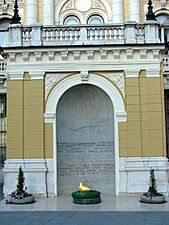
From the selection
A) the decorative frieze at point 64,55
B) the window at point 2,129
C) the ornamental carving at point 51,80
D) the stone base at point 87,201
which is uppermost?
the decorative frieze at point 64,55

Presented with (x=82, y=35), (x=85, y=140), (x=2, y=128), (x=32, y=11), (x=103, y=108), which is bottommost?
(x=85, y=140)

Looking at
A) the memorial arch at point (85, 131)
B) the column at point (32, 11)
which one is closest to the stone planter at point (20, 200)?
the memorial arch at point (85, 131)

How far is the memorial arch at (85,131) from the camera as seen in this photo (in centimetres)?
1845

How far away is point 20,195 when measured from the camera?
16.5 m

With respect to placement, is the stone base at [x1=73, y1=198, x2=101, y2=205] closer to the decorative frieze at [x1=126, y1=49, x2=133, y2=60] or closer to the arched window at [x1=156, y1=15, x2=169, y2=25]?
the decorative frieze at [x1=126, y1=49, x2=133, y2=60]

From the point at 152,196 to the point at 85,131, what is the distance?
196 inches

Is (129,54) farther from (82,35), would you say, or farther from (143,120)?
(143,120)

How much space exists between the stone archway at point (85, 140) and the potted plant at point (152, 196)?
2.44 m

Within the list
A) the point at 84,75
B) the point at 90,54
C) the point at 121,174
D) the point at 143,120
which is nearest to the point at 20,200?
the point at 121,174

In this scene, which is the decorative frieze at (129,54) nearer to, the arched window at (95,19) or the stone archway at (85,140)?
the stone archway at (85,140)

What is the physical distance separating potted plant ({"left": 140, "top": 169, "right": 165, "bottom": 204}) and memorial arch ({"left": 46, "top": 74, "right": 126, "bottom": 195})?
191 cm

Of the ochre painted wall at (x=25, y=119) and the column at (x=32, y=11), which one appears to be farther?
the column at (x=32, y=11)

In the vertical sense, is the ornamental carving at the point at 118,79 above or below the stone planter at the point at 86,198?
above
